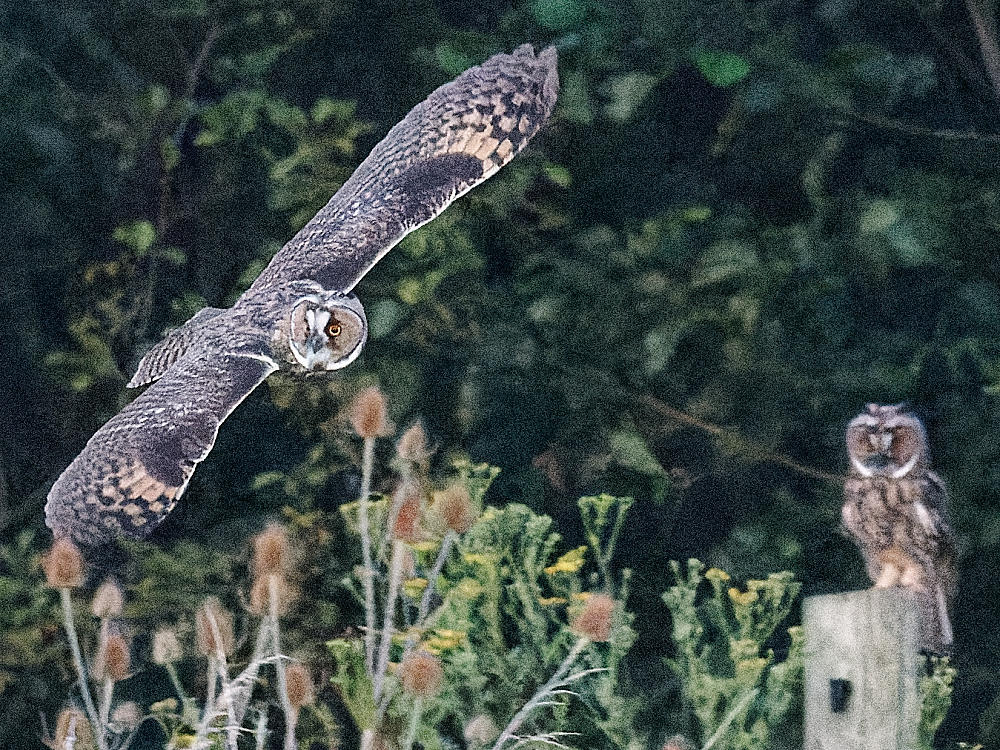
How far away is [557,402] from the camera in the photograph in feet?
21.4

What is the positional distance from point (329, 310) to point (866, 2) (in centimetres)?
275

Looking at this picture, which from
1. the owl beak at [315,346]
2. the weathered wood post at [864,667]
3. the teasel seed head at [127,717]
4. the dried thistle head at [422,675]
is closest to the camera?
the dried thistle head at [422,675]

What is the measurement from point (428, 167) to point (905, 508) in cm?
166

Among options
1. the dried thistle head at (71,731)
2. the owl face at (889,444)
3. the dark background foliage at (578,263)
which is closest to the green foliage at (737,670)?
the owl face at (889,444)

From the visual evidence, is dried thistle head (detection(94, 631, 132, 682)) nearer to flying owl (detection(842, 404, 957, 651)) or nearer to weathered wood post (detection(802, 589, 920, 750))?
weathered wood post (detection(802, 589, 920, 750))

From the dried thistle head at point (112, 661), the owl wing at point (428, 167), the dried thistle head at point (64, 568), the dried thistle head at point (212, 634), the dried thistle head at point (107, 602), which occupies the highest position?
A: the owl wing at point (428, 167)

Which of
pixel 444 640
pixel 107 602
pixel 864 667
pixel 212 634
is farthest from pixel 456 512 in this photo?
pixel 444 640

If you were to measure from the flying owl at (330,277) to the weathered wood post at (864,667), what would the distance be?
1.33 meters

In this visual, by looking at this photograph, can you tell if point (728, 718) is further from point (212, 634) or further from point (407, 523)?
point (212, 634)

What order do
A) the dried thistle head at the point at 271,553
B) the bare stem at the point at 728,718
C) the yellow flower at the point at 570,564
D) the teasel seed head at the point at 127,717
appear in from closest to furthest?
1. the dried thistle head at the point at 271,553
2. the teasel seed head at the point at 127,717
3. the bare stem at the point at 728,718
4. the yellow flower at the point at 570,564

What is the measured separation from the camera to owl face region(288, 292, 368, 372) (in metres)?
5.05

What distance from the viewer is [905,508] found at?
590 cm

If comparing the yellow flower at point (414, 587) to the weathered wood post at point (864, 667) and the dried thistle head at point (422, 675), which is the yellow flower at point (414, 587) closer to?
the weathered wood post at point (864, 667)

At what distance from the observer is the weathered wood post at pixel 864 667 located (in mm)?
4102
